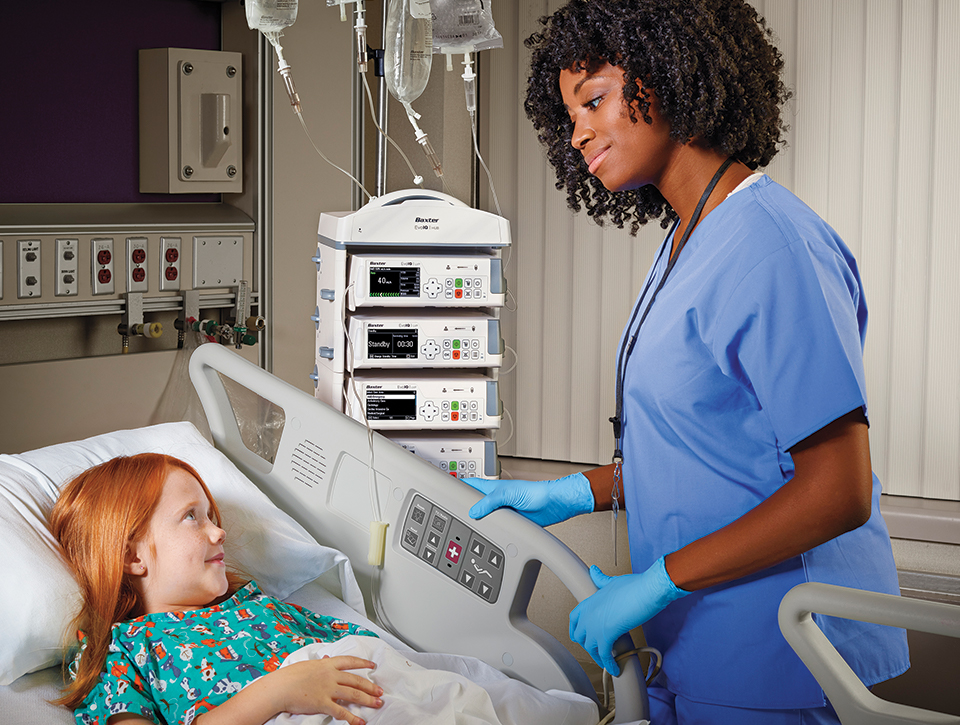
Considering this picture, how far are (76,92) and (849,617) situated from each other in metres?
2.11

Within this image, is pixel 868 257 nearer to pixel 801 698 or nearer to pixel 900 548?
pixel 900 548

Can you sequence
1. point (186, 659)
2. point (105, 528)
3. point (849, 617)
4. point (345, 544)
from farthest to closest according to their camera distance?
point (345, 544) < point (105, 528) < point (186, 659) < point (849, 617)

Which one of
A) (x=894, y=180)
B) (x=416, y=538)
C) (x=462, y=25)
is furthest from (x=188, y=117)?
(x=894, y=180)

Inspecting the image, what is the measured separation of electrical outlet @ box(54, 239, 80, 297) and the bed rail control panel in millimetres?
1151

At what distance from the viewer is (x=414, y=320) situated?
78.7 inches

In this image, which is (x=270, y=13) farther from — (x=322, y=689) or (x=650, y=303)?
(x=322, y=689)

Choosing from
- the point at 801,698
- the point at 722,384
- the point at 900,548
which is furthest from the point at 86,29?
the point at 900,548

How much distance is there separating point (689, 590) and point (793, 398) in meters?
0.28

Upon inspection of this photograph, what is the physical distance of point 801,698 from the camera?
114cm

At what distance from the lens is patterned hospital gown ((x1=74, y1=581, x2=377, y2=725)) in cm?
118

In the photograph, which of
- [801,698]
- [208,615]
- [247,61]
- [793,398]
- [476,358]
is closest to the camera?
[793,398]

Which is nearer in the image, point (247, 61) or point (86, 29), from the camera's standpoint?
point (86, 29)

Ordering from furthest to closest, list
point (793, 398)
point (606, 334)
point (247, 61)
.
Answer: point (606, 334) → point (247, 61) → point (793, 398)

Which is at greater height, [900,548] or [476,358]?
[476,358]
